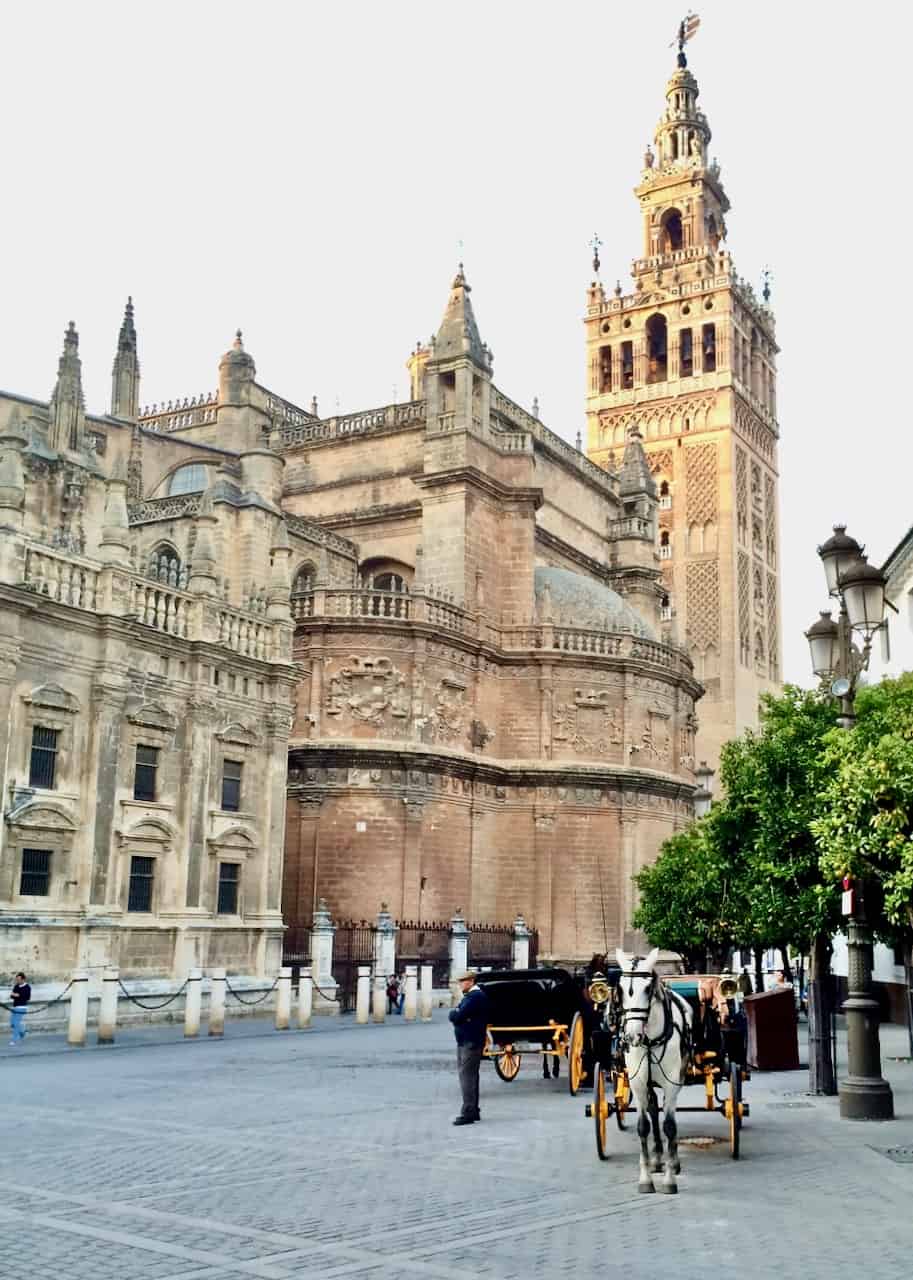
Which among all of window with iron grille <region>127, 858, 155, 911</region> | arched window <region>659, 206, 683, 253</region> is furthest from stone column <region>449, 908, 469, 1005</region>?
arched window <region>659, 206, 683, 253</region>

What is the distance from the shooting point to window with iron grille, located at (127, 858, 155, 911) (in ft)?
80.5

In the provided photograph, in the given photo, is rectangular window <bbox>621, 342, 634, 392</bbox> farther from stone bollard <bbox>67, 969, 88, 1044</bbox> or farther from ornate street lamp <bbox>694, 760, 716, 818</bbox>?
stone bollard <bbox>67, 969, 88, 1044</bbox>

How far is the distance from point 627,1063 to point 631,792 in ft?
102

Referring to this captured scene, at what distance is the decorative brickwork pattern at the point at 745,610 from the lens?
65.4 meters

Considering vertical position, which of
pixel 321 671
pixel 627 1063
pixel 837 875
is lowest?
pixel 627 1063

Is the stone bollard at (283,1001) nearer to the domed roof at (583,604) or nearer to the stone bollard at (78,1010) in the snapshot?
the stone bollard at (78,1010)

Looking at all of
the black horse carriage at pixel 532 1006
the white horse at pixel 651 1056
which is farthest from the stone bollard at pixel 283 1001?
the white horse at pixel 651 1056

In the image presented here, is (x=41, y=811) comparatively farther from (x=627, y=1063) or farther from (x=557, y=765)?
(x=557, y=765)

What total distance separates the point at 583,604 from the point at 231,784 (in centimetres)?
1877

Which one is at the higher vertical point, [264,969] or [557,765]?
[557,765]

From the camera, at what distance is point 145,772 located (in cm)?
2508

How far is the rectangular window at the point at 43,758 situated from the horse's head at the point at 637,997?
15036 mm

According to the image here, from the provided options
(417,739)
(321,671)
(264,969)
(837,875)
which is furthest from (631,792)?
(837,875)

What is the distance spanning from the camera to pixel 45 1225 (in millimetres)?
7926
